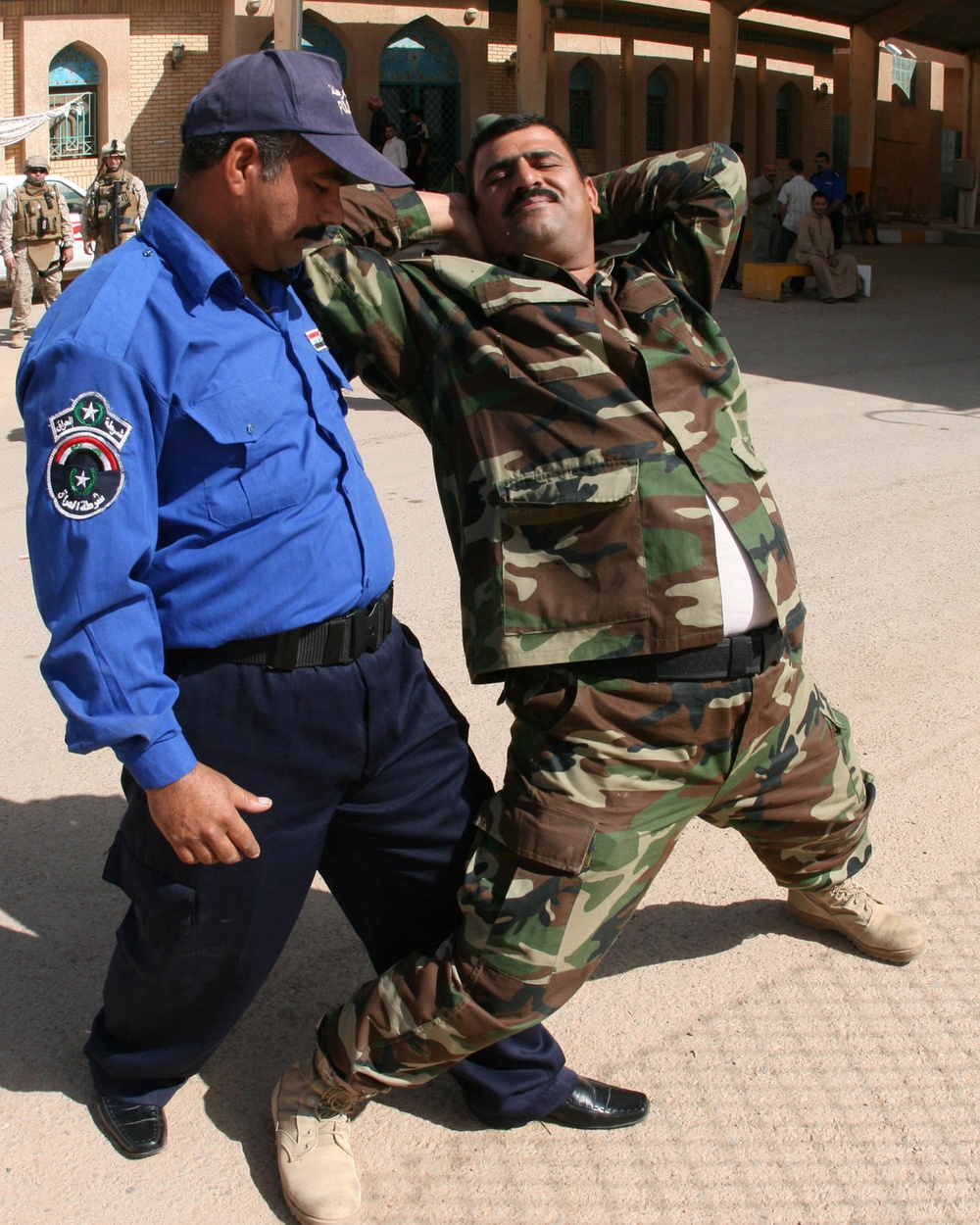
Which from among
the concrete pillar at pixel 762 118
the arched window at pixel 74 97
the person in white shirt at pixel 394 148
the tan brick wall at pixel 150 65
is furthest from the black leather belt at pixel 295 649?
the concrete pillar at pixel 762 118

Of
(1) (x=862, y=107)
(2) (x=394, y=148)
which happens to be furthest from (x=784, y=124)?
(2) (x=394, y=148)

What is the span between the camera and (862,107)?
2605 centimetres

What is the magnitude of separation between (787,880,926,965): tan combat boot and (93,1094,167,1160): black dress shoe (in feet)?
5.13

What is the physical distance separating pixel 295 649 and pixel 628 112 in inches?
1146

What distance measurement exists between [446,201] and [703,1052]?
1.96 meters

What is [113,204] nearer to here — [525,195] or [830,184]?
[830,184]

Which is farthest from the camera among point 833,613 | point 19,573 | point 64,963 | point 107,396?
point 19,573

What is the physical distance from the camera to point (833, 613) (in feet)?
18.0

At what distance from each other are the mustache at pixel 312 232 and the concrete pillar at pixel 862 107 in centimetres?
2606

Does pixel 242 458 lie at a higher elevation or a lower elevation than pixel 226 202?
lower

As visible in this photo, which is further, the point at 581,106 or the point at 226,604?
the point at 581,106

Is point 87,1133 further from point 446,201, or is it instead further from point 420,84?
point 420,84

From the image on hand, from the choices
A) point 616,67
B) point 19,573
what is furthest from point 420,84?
point 19,573

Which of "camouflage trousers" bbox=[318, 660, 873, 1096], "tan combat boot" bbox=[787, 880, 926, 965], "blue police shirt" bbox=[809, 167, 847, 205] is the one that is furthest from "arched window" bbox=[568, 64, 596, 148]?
"camouflage trousers" bbox=[318, 660, 873, 1096]
